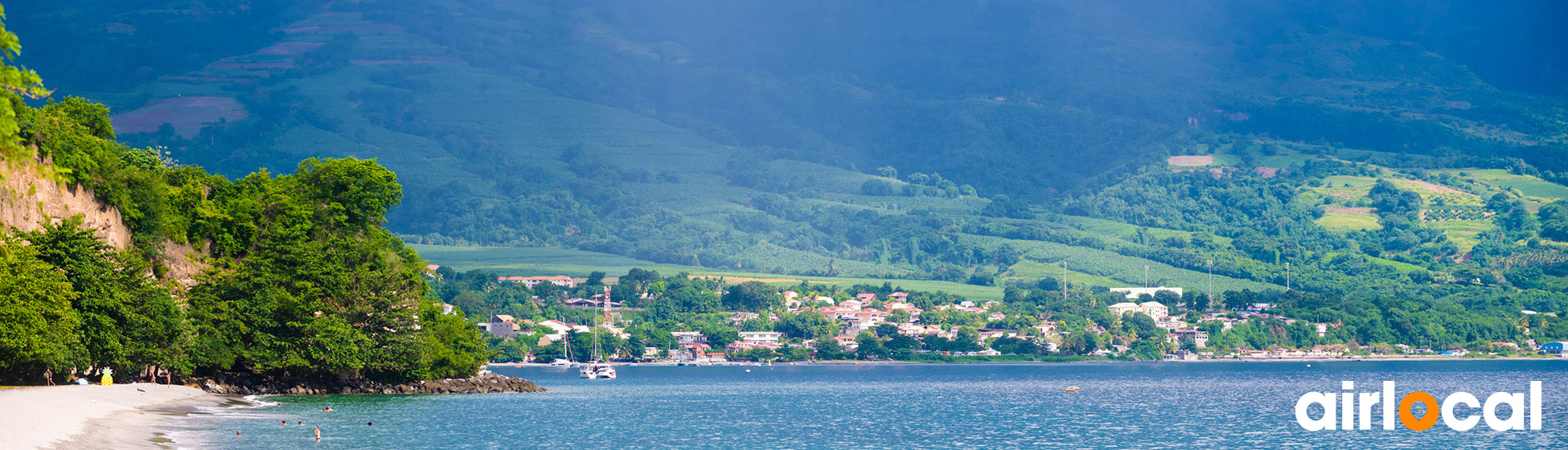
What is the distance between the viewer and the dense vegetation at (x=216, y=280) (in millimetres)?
60438

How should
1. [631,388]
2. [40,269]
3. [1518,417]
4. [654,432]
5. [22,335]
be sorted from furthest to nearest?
[631,388], [1518,417], [654,432], [40,269], [22,335]

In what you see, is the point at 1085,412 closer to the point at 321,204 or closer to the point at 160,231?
the point at 321,204

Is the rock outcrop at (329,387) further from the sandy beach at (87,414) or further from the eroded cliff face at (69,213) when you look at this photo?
the sandy beach at (87,414)

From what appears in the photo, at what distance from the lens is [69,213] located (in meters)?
69.6

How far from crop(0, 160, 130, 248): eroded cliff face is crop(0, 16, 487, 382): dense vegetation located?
0.56 meters

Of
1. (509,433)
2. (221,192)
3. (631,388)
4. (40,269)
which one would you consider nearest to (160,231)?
(221,192)

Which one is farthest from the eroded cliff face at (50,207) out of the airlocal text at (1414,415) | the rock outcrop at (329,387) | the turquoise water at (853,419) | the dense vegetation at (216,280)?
the airlocal text at (1414,415)

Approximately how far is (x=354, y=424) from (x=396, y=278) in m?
21.9

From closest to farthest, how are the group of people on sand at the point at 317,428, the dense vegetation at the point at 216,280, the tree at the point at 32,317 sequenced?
the tree at the point at 32,317 → the group of people on sand at the point at 317,428 → the dense vegetation at the point at 216,280

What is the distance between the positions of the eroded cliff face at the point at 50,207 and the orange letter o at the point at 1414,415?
2520 inches

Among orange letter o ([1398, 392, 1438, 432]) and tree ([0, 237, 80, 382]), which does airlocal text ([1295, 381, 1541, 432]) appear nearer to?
orange letter o ([1398, 392, 1438, 432])

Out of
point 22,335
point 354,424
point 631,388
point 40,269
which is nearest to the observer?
point 22,335

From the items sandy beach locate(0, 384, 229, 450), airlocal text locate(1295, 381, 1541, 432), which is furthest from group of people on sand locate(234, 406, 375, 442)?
airlocal text locate(1295, 381, 1541, 432)

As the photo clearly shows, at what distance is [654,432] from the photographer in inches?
2662
